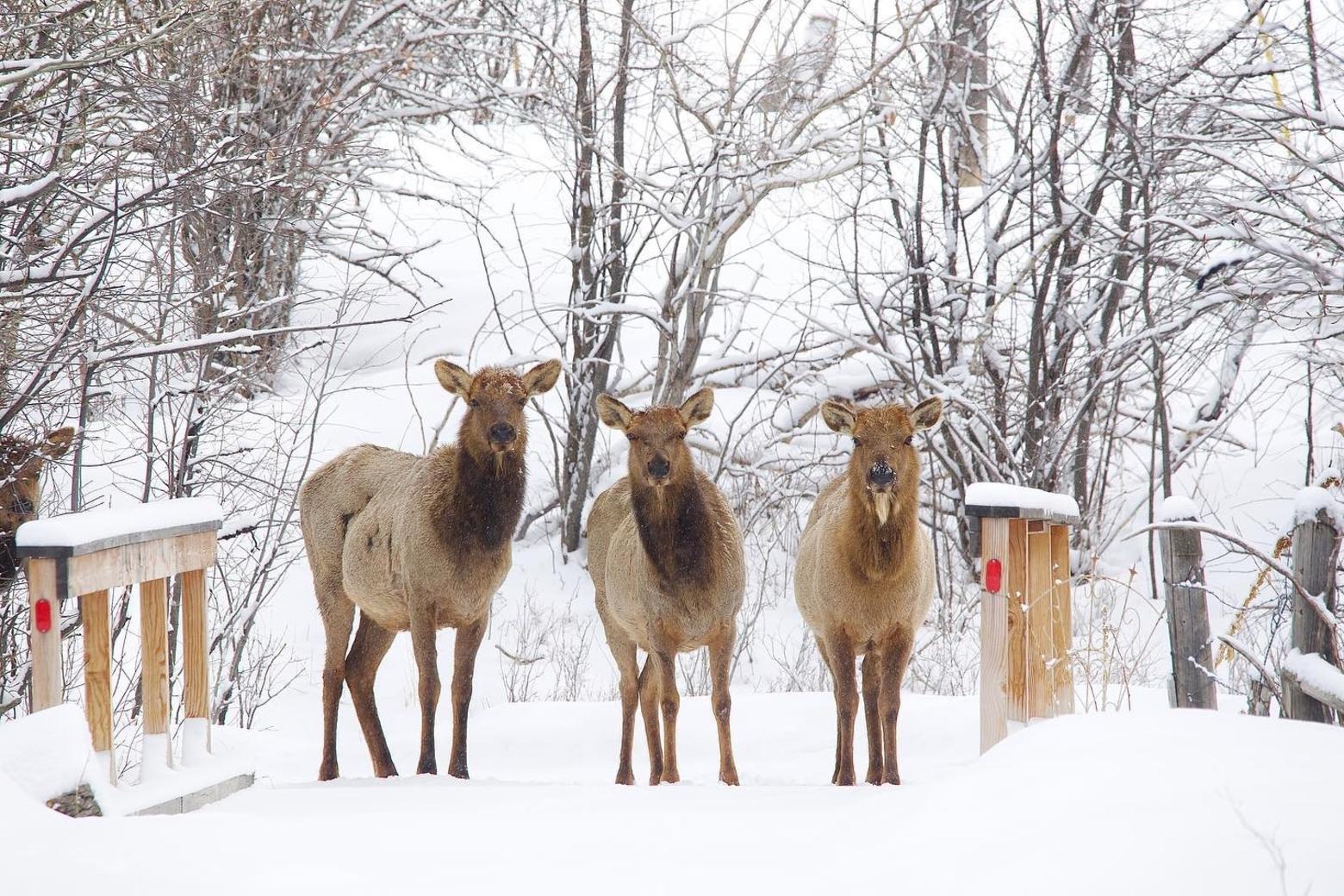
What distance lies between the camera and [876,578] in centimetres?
657

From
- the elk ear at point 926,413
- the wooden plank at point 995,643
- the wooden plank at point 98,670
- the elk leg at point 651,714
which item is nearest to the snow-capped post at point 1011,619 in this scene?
the wooden plank at point 995,643

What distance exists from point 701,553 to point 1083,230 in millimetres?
6830

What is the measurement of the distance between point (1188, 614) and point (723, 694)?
2407mm

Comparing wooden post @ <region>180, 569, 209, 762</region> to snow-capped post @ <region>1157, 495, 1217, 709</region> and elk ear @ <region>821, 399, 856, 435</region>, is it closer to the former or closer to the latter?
elk ear @ <region>821, 399, 856, 435</region>

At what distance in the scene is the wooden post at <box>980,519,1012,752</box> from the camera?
5.90 meters

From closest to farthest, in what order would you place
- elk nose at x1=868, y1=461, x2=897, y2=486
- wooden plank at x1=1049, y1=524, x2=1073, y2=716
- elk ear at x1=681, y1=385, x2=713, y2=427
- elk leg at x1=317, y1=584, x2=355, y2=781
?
wooden plank at x1=1049, y1=524, x2=1073, y2=716
elk nose at x1=868, y1=461, x2=897, y2=486
elk ear at x1=681, y1=385, x2=713, y2=427
elk leg at x1=317, y1=584, x2=355, y2=781

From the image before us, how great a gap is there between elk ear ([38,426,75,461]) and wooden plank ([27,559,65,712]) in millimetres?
2371

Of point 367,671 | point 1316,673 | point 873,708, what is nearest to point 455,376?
point 367,671

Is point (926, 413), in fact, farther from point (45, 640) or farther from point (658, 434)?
point (45, 640)

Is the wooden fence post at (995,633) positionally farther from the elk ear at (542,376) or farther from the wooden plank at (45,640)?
the wooden plank at (45,640)

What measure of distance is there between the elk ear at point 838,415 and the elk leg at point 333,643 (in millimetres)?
3232

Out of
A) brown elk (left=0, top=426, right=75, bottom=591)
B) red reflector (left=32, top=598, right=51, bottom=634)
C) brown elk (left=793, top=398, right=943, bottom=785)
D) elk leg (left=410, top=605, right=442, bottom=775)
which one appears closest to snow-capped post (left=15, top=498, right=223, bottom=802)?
red reflector (left=32, top=598, right=51, bottom=634)

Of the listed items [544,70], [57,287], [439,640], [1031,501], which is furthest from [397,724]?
[544,70]

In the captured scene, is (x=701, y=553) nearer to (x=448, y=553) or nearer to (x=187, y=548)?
(x=448, y=553)
